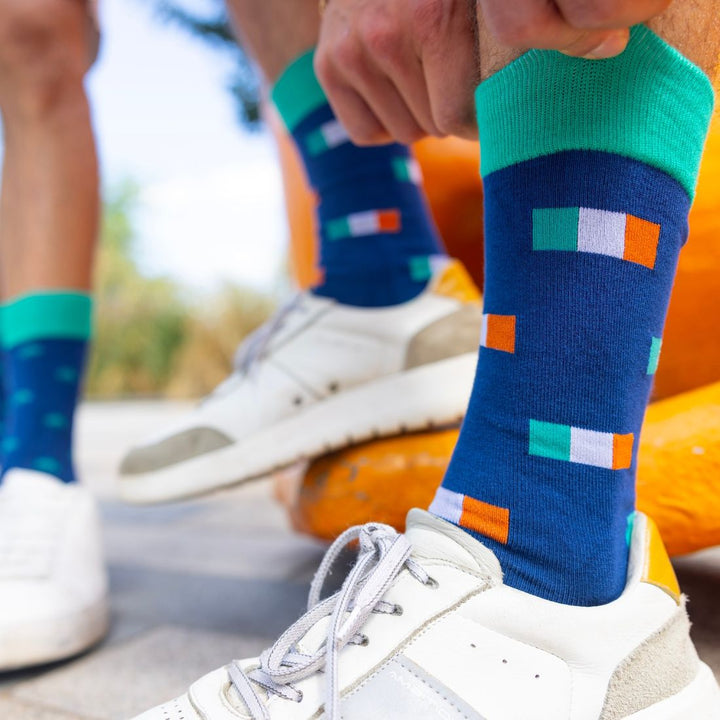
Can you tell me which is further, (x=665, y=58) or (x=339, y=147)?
(x=339, y=147)

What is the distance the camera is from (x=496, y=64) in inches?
19.8

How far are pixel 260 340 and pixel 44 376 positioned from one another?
301 millimetres

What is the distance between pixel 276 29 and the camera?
37.1 inches

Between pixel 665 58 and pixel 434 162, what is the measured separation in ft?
2.17

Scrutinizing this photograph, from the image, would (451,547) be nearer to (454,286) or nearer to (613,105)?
(613,105)

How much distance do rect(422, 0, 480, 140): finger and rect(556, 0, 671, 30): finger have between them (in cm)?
14

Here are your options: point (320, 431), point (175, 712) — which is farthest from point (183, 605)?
point (175, 712)

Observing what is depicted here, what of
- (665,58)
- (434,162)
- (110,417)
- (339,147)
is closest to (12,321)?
(339,147)

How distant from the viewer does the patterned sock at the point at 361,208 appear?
897 millimetres

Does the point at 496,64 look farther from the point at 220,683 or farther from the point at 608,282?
the point at 220,683

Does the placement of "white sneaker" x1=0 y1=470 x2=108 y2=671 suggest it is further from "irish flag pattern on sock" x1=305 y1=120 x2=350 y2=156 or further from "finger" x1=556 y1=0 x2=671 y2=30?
"finger" x1=556 y1=0 x2=671 y2=30

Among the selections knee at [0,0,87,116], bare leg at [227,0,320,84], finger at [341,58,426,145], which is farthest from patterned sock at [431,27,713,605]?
knee at [0,0,87,116]

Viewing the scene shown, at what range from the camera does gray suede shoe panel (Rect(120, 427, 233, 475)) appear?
0.91 metres

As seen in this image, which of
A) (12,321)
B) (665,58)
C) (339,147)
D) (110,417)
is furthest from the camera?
(110,417)
